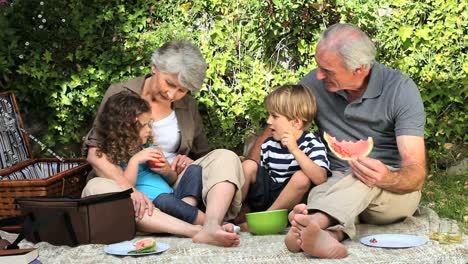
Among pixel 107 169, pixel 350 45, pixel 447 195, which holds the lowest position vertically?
pixel 447 195

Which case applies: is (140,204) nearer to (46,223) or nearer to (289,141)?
(46,223)

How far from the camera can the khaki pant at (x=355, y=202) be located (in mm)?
4844

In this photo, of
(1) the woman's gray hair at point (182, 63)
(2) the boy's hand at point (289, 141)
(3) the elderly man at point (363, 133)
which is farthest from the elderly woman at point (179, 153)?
(3) the elderly man at point (363, 133)

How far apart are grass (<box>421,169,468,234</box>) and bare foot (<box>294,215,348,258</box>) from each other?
1831 mm

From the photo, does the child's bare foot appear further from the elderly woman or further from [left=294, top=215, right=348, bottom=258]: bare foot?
the elderly woman

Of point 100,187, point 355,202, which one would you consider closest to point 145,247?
point 100,187

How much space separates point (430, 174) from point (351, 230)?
9.66 feet

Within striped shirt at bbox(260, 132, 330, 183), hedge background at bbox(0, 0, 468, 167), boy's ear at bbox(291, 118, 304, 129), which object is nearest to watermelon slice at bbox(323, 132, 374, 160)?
striped shirt at bbox(260, 132, 330, 183)

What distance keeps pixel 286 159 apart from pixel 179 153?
749 millimetres

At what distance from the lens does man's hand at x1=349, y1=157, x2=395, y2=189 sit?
4863mm

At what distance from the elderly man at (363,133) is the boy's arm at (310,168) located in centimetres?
6

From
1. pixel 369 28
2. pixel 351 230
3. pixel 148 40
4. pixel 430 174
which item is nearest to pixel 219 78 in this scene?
pixel 148 40

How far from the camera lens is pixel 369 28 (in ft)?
25.3

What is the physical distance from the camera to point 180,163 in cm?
556
